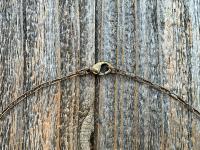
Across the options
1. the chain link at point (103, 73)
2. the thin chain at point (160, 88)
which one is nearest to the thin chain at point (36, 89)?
the chain link at point (103, 73)

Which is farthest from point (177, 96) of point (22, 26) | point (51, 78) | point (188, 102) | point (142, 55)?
point (22, 26)

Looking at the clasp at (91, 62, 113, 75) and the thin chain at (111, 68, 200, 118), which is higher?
the clasp at (91, 62, 113, 75)

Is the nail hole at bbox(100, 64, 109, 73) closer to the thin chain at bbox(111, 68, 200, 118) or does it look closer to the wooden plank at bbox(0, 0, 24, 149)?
the thin chain at bbox(111, 68, 200, 118)

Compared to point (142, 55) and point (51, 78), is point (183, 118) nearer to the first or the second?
point (142, 55)

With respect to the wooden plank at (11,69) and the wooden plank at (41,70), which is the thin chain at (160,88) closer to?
the wooden plank at (41,70)

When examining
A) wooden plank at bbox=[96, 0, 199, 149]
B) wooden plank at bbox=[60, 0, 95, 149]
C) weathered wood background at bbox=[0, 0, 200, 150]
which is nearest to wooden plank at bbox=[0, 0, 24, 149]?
weathered wood background at bbox=[0, 0, 200, 150]

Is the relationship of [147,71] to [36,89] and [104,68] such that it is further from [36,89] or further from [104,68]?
[36,89]

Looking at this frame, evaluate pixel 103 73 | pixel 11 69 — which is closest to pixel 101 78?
pixel 103 73
